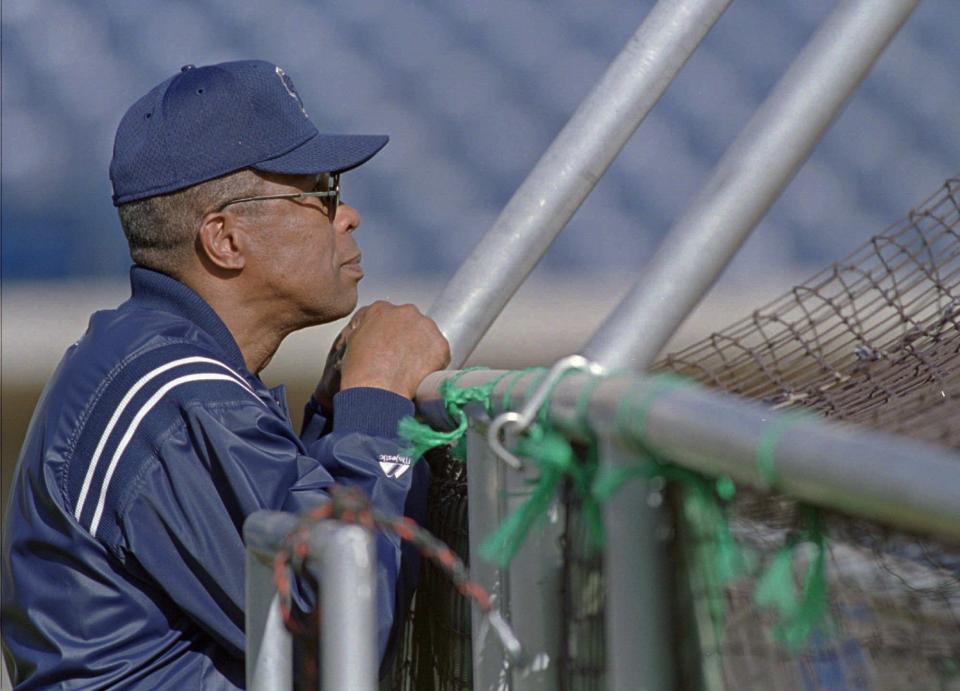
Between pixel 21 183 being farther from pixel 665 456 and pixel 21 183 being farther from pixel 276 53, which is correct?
pixel 665 456

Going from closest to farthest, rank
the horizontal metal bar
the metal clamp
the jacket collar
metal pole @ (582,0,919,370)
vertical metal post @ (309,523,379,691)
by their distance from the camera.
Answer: the horizontal metal bar → vertical metal post @ (309,523,379,691) → the metal clamp → metal pole @ (582,0,919,370) → the jacket collar

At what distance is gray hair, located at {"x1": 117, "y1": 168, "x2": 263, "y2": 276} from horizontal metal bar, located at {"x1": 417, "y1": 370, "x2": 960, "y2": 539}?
795 mm

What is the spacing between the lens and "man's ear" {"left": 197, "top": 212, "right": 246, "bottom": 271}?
1.50 m

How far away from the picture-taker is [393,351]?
1370 millimetres

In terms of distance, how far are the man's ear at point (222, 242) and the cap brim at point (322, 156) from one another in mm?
63

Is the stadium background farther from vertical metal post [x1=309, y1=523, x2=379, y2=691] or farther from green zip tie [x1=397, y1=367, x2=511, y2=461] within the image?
vertical metal post [x1=309, y1=523, x2=379, y2=691]

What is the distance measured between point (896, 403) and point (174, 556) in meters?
0.58

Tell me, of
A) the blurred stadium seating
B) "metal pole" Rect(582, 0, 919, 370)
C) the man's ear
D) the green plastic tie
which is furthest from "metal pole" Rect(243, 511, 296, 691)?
the blurred stadium seating

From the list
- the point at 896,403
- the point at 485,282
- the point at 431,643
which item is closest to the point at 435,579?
the point at 431,643

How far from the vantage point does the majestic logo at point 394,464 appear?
124cm

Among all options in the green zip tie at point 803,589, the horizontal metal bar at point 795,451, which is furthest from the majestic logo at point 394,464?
the green zip tie at point 803,589

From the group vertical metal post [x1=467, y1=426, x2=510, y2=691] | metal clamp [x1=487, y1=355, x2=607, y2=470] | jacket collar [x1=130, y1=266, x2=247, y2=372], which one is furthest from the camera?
jacket collar [x1=130, y1=266, x2=247, y2=372]

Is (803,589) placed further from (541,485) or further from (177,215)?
(177,215)

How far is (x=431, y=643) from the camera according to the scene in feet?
4.34
